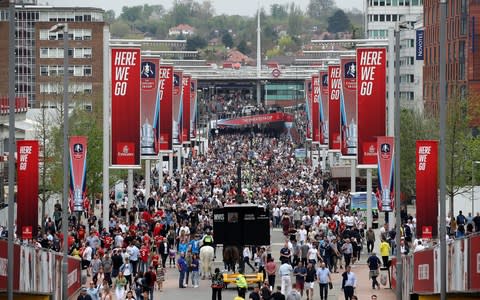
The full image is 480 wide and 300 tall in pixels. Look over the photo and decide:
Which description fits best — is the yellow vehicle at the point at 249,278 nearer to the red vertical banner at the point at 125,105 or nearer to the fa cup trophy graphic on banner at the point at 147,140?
the red vertical banner at the point at 125,105

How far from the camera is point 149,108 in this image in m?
66.2

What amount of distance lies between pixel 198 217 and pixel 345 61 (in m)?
9.03

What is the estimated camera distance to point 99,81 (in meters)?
136

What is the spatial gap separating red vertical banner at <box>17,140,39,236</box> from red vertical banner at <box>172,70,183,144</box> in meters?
40.7

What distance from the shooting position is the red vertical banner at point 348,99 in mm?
64438

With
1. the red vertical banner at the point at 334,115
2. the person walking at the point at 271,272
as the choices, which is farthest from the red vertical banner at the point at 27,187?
the red vertical banner at the point at 334,115

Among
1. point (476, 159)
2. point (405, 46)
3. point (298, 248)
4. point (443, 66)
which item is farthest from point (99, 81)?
point (443, 66)

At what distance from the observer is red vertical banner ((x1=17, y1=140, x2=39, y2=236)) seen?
42594 mm

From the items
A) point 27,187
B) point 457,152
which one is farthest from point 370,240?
point 27,187

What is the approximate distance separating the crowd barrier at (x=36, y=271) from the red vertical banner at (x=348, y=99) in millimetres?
19763

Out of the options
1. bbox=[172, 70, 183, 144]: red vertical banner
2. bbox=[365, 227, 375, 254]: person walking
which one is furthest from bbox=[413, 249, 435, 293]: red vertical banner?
bbox=[172, 70, 183, 144]: red vertical banner

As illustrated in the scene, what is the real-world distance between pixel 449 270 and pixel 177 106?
53209 mm

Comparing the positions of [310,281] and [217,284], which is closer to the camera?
[217,284]

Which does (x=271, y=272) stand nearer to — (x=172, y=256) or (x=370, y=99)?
(x=172, y=256)
